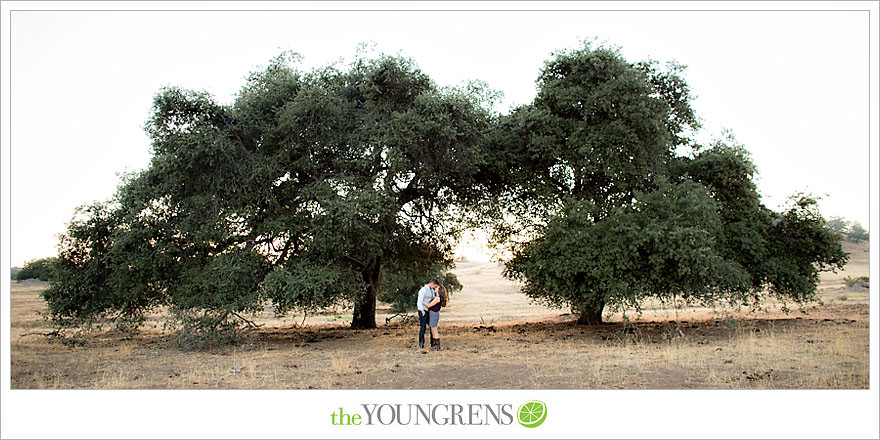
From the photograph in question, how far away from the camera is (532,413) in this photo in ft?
28.8

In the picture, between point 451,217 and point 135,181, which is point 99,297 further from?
point 451,217

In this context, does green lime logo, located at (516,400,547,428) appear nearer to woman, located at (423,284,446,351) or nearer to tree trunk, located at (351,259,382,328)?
woman, located at (423,284,446,351)

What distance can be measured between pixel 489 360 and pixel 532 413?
11.4 feet

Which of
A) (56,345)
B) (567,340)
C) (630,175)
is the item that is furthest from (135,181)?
(630,175)

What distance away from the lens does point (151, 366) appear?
39.5 ft

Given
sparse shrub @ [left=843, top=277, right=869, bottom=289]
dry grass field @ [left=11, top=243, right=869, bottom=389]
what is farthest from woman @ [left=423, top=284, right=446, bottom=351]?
sparse shrub @ [left=843, top=277, right=869, bottom=289]

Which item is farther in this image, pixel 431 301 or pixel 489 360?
pixel 431 301

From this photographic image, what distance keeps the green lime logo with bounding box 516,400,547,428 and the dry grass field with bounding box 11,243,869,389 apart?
622mm

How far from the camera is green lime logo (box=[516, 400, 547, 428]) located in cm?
866

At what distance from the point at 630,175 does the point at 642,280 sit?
335 centimetres

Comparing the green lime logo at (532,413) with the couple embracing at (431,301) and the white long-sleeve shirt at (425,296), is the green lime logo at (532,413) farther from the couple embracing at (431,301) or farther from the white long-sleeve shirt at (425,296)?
the white long-sleeve shirt at (425,296)

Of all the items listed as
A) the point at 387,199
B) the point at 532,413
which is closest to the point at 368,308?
the point at 387,199

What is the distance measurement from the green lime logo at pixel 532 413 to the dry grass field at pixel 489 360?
0.62 m

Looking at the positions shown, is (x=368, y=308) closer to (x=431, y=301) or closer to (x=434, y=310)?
(x=434, y=310)
